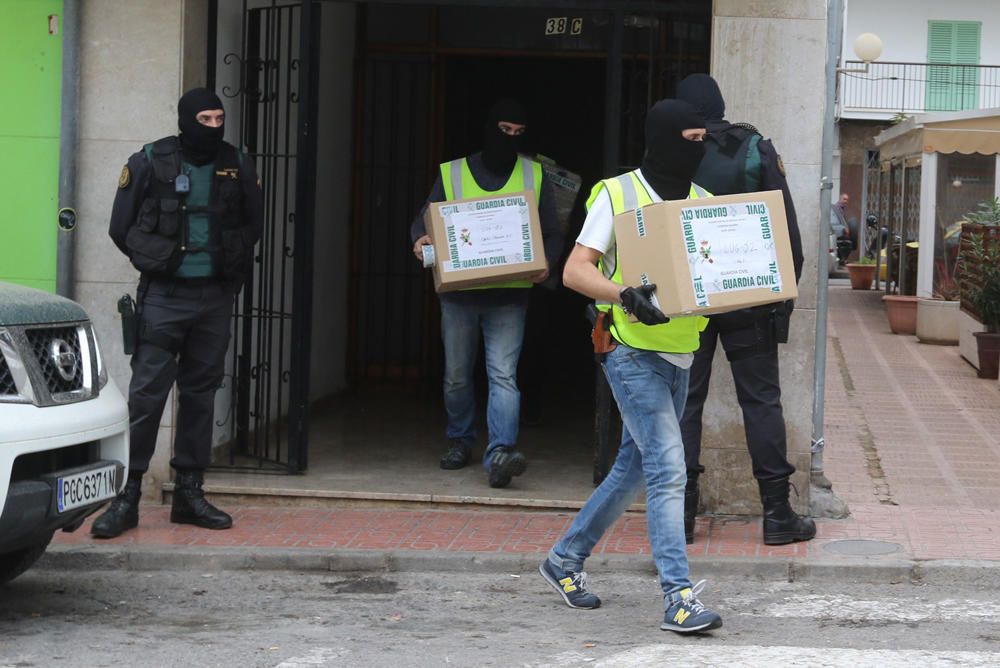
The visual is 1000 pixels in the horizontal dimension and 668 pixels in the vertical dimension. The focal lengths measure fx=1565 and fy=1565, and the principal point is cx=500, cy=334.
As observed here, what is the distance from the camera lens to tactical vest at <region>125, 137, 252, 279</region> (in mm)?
7152

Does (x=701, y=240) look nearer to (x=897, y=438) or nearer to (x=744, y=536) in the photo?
(x=744, y=536)

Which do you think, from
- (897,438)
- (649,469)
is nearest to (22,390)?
(649,469)

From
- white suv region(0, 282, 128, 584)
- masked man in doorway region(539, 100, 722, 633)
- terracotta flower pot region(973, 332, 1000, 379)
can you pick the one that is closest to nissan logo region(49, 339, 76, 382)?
white suv region(0, 282, 128, 584)

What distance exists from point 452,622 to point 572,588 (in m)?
0.51

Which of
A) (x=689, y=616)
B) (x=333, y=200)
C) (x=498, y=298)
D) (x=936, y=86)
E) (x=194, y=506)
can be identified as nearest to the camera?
(x=689, y=616)

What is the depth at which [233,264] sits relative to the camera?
730cm

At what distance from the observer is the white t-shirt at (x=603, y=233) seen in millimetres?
5758

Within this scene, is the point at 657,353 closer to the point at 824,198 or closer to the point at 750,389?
the point at 750,389

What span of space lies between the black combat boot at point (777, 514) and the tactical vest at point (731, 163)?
4.57ft

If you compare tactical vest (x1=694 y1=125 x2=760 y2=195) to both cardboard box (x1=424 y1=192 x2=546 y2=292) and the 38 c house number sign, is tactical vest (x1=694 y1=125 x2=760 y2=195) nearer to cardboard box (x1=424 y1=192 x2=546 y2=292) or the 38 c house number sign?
cardboard box (x1=424 y1=192 x2=546 y2=292)

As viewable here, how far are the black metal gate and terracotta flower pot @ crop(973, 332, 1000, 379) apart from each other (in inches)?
287

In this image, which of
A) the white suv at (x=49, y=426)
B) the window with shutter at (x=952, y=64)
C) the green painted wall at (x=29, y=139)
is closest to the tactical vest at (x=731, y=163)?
the white suv at (x=49, y=426)

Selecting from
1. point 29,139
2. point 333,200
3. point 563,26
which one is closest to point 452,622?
point 29,139

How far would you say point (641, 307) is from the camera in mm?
5480
